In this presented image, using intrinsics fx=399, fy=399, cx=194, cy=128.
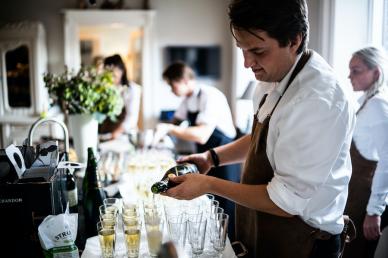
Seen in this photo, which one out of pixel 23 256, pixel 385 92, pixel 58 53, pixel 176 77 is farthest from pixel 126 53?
pixel 23 256

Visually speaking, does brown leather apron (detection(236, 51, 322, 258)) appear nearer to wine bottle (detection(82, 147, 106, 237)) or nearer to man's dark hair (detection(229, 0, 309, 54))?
man's dark hair (detection(229, 0, 309, 54))

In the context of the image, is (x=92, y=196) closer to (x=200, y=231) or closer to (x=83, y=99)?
(x=200, y=231)

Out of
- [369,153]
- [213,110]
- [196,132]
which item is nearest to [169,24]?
[213,110]

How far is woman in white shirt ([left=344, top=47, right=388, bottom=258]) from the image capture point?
1888mm

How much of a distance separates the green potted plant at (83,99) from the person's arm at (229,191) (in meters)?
1.23

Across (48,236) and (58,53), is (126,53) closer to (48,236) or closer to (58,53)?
(58,53)

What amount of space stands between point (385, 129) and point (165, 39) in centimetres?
463

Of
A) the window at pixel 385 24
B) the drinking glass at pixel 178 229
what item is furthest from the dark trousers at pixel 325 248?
the window at pixel 385 24

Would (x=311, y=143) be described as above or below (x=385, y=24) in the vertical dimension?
below

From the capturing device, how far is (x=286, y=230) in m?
1.20

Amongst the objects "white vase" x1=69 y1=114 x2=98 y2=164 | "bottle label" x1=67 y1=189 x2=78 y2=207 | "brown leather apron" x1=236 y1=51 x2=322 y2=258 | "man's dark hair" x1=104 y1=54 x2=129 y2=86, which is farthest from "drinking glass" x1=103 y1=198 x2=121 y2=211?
"man's dark hair" x1=104 y1=54 x2=129 y2=86

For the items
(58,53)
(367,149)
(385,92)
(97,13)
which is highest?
(97,13)

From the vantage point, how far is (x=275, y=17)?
106cm

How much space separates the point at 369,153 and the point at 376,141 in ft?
0.25
